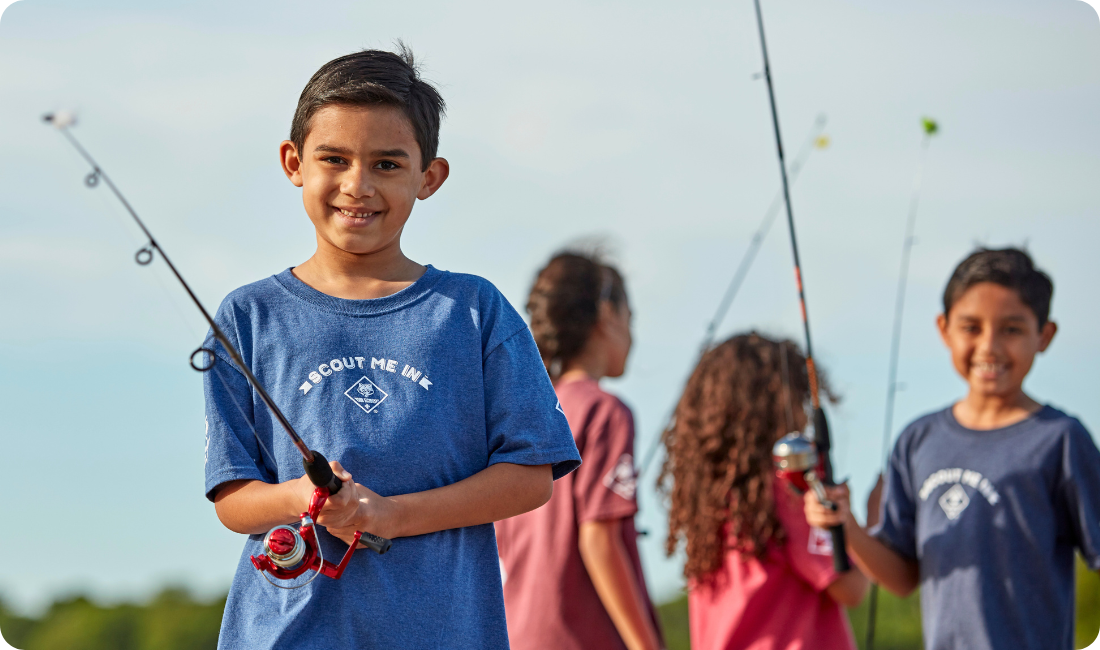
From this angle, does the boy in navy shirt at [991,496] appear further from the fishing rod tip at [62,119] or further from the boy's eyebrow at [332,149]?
the fishing rod tip at [62,119]

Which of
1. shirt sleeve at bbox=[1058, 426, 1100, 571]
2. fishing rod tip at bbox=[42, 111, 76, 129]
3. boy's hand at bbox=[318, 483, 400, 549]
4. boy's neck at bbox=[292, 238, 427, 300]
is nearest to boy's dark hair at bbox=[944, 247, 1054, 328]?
shirt sleeve at bbox=[1058, 426, 1100, 571]

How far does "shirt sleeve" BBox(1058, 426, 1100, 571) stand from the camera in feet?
10.9

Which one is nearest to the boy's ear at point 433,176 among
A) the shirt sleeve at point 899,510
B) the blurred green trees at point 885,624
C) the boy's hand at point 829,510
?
the boy's hand at point 829,510

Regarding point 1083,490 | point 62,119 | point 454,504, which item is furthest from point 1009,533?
point 62,119

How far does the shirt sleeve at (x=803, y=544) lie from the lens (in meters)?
3.48

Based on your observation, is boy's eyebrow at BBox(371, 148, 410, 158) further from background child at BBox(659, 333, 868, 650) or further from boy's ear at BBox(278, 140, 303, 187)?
background child at BBox(659, 333, 868, 650)

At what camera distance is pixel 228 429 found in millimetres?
1858

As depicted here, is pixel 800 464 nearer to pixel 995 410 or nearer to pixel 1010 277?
pixel 995 410

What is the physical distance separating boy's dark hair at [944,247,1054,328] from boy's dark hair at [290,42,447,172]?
93.0 inches

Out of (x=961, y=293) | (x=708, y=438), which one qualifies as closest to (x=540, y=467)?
(x=708, y=438)

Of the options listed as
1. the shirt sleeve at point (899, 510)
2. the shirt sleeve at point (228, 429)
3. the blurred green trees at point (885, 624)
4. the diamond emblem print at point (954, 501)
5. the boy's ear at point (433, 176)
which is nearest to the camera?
the shirt sleeve at point (228, 429)

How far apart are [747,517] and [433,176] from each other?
6.56 ft

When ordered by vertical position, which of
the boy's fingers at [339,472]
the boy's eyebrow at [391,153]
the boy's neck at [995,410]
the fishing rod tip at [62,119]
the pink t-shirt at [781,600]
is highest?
the fishing rod tip at [62,119]

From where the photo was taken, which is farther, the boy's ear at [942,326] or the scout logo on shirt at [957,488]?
the boy's ear at [942,326]
